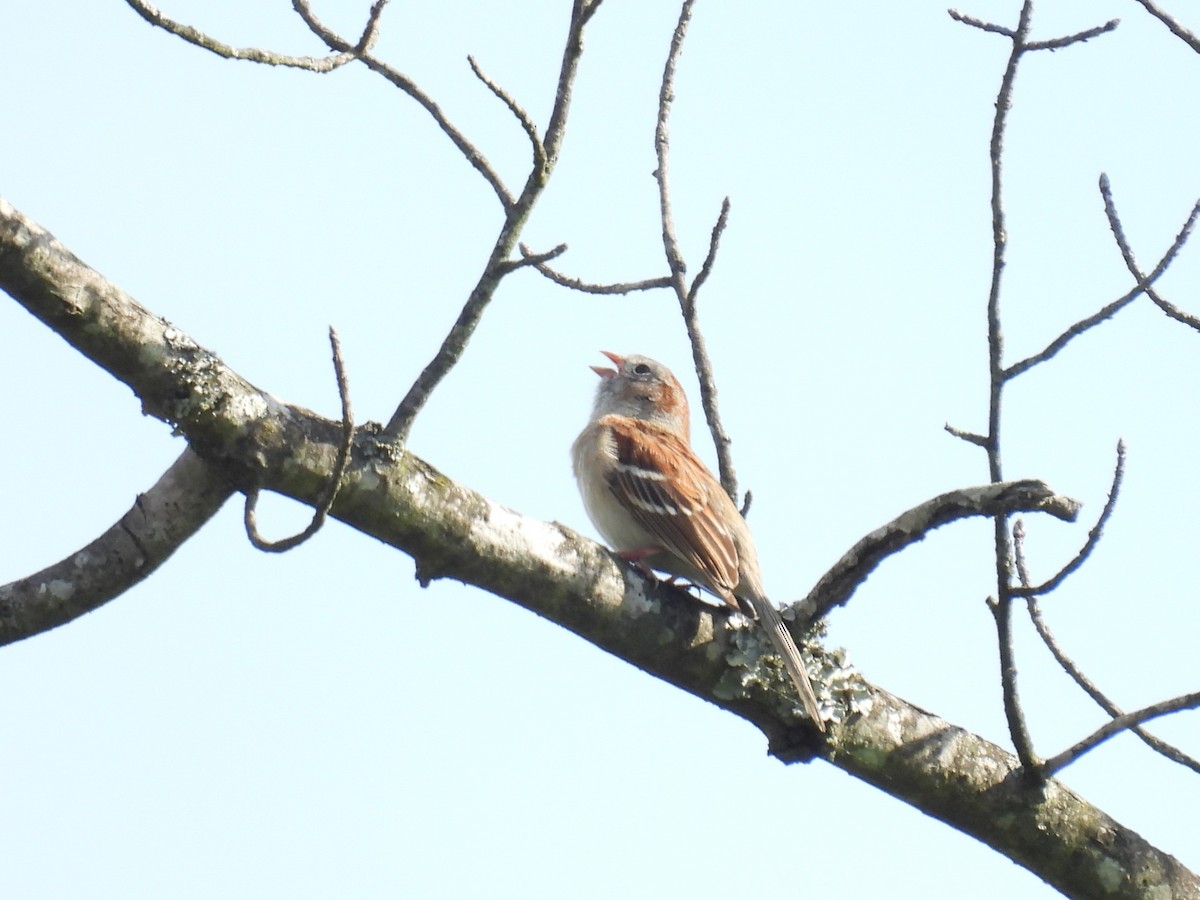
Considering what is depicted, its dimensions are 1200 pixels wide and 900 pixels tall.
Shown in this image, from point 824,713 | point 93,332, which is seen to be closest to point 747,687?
point 824,713

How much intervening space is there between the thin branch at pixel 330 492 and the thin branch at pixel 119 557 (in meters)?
0.23

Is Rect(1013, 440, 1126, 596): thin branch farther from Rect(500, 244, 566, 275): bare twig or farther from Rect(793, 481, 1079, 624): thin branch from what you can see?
Rect(500, 244, 566, 275): bare twig

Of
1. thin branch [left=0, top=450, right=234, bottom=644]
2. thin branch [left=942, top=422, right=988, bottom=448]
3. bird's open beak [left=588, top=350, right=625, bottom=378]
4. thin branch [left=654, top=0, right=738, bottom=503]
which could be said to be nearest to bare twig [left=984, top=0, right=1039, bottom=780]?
thin branch [left=942, top=422, right=988, bottom=448]

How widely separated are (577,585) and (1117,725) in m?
1.64

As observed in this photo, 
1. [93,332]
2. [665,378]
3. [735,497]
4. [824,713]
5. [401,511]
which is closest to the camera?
[93,332]

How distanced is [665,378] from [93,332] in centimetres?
541

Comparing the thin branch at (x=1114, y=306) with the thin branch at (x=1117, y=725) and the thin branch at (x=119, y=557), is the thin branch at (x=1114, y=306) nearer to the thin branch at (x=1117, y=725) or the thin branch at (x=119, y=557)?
the thin branch at (x=1117, y=725)

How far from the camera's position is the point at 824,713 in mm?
4184

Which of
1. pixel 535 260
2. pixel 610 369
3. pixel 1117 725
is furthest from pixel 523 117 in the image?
pixel 610 369

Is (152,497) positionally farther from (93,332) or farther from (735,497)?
(735,497)

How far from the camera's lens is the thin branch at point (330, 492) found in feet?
10.9

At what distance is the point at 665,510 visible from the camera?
20.0 feet

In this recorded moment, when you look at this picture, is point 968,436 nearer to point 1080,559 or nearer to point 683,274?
point 1080,559

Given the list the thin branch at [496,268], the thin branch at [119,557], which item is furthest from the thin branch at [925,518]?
the thin branch at [119,557]
